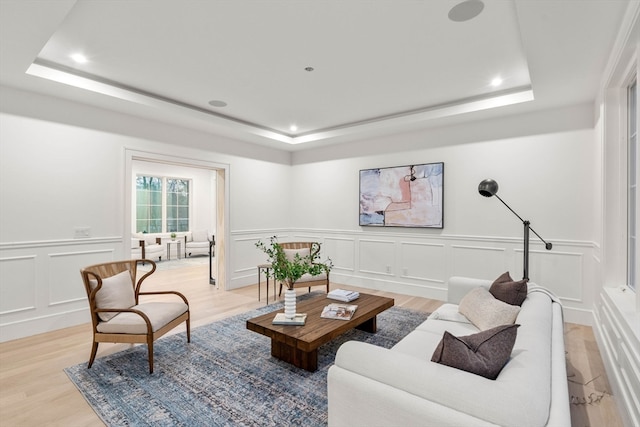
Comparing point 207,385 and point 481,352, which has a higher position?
point 481,352

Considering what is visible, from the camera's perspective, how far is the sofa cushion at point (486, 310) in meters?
2.19

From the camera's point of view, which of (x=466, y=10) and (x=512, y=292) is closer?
(x=466, y=10)

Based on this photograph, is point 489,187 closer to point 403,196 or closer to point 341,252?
point 403,196

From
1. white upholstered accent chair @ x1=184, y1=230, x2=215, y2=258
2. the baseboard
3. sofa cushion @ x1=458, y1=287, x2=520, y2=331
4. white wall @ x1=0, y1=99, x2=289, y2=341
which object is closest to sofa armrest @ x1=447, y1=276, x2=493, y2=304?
sofa cushion @ x1=458, y1=287, x2=520, y2=331

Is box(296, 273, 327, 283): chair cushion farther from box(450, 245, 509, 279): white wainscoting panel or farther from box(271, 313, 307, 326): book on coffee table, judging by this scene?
box(450, 245, 509, 279): white wainscoting panel

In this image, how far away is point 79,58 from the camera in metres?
2.95

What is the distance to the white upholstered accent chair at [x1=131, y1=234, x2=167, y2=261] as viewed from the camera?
7672 millimetres

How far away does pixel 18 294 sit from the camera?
3.32 meters

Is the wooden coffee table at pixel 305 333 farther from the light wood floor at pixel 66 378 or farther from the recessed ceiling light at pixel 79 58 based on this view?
the recessed ceiling light at pixel 79 58

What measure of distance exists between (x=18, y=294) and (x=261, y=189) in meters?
3.51

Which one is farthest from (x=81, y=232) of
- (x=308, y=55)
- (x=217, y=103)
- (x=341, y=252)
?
(x=341, y=252)

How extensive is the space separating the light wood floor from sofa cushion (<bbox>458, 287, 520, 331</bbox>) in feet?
2.37

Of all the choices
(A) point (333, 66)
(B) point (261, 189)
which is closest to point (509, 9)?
(A) point (333, 66)

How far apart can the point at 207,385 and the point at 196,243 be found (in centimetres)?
718
